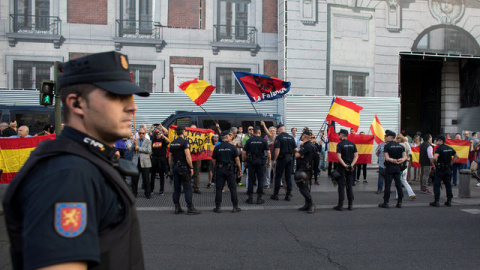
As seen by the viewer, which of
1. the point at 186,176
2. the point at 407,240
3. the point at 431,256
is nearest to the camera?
the point at 431,256

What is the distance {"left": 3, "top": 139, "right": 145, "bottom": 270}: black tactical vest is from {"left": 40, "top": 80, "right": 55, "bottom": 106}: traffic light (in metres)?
7.86

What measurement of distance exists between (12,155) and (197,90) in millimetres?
5359

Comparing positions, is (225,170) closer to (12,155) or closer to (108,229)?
(12,155)

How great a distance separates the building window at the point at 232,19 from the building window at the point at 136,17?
10.9 feet

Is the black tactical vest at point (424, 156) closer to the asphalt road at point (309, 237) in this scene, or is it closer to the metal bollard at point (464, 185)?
the metal bollard at point (464, 185)

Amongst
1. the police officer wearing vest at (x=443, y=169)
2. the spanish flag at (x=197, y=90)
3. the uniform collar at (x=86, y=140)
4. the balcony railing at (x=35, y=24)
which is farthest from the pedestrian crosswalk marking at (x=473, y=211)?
the balcony railing at (x=35, y=24)

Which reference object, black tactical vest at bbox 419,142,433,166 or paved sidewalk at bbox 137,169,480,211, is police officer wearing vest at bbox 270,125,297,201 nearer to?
paved sidewalk at bbox 137,169,480,211

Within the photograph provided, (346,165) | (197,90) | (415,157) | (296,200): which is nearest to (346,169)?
(346,165)

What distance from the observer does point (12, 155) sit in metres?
8.84

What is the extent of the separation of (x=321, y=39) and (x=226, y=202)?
11385mm

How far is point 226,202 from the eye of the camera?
9578 millimetres

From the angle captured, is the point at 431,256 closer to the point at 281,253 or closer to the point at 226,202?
the point at 281,253

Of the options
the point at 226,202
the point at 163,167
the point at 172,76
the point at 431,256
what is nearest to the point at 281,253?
A: the point at 431,256

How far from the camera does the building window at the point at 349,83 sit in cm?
1853
